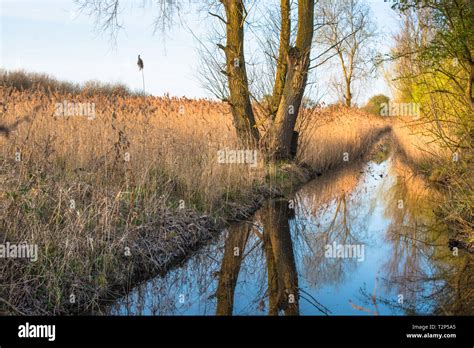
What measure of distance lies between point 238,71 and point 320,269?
243 inches

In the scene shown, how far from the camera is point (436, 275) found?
18.3 ft

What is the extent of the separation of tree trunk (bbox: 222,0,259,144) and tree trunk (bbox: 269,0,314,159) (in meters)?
0.55

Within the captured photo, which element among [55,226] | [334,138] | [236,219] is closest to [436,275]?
[236,219]

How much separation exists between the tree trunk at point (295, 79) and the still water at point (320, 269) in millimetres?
2345

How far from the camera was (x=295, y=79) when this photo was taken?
35.0ft

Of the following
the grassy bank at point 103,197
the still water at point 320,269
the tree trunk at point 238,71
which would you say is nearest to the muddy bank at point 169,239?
the grassy bank at point 103,197

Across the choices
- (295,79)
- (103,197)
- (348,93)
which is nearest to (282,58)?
(295,79)

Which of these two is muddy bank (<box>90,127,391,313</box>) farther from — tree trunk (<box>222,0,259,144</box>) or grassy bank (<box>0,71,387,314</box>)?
tree trunk (<box>222,0,259,144</box>)

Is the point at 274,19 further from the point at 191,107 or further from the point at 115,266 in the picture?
the point at 115,266

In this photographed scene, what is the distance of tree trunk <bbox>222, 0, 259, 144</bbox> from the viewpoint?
35.1 ft

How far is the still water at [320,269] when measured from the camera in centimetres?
457

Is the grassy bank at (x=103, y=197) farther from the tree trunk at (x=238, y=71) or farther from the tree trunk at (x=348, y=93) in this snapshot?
the tree trunk at (x=348, y=93)

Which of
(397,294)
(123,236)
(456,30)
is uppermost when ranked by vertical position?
(456,30)
